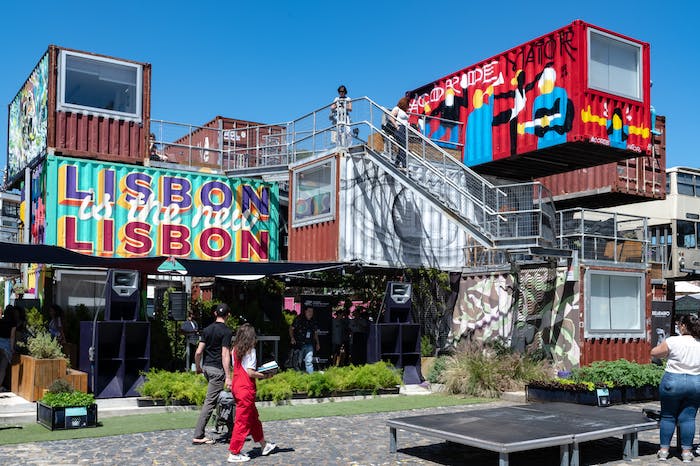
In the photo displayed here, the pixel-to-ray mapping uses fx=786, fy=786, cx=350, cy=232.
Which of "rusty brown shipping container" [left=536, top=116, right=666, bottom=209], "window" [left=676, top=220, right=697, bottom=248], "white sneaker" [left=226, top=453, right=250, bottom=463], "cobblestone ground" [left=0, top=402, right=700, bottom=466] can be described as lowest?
"cobblestone ground" [left=0, top=402, right=700, bottom=466]

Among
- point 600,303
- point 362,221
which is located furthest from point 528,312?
point 362,221

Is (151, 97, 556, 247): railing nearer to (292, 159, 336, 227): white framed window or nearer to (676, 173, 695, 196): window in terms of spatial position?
(292, 159, 336, 227): white framed window

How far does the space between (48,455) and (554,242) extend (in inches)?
462

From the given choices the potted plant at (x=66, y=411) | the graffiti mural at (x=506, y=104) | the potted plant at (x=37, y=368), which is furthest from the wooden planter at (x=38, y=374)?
the graffiti mural at (x=506, y=104)

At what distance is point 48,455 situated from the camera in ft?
30.7

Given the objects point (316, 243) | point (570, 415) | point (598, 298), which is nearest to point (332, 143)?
point (316, 243)

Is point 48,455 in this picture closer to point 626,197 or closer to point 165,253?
point 165,253

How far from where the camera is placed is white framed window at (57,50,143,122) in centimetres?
2088

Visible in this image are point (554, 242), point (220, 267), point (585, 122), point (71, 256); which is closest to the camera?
point (71, 256)

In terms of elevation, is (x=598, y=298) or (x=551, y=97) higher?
(x=551, y=97)

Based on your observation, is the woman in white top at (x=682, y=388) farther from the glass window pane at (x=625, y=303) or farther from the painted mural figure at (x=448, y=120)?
the painted mural figure at (x=448, y=120)

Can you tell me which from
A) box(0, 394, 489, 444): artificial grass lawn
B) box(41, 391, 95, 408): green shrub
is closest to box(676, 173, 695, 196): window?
box(0, 394, 489, 444): artificial grass lawn

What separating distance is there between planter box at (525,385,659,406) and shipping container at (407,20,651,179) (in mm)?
6727

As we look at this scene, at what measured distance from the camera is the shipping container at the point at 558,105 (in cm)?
1931
